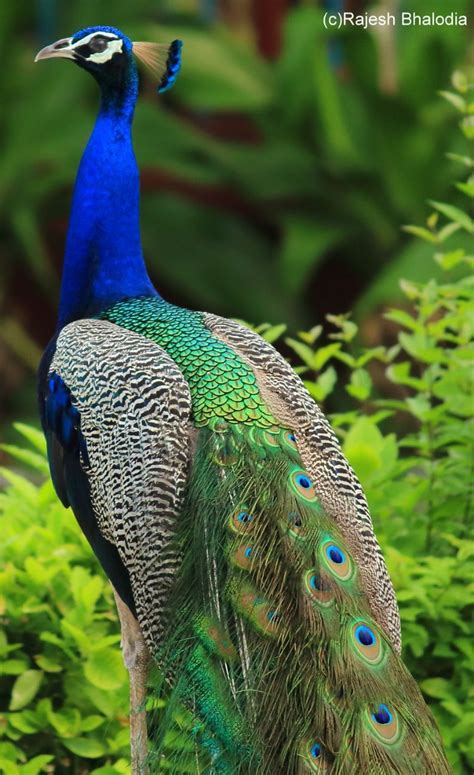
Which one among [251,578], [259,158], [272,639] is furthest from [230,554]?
[259,158]

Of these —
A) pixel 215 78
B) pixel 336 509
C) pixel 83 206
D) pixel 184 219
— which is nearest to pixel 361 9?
pixel 215 78

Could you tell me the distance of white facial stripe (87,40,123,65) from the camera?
3.31 meters

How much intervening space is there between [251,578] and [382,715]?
1.18 feet

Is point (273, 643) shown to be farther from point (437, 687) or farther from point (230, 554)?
point (437, 687)

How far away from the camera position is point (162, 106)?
8.12 m

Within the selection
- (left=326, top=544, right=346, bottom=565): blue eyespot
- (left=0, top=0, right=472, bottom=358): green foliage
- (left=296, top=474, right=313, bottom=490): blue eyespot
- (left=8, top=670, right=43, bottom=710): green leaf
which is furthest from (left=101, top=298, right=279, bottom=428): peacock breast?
(left=0, top=0, right=472, bottom=358): green foliage

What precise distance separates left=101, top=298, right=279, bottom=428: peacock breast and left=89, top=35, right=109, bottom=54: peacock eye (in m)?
0.69

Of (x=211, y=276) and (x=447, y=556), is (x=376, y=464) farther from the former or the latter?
(x=211, y=276)

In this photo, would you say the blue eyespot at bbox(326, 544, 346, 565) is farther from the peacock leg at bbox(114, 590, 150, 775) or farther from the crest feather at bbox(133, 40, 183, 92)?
the crest feather at bbox(133, 40, 183, 92)

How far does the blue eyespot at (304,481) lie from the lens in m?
2.70

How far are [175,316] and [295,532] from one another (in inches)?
26.8

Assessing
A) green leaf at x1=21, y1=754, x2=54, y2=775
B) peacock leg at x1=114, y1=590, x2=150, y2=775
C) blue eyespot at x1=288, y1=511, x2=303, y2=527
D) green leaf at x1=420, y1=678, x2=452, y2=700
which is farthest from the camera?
green leaf at x1=420, y1=678, x2=452, y2=700

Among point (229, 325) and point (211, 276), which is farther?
point (211, 276)

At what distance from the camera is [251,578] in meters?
2.61
